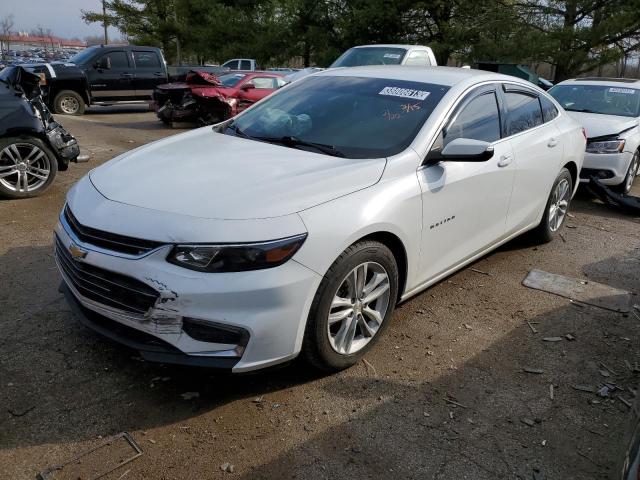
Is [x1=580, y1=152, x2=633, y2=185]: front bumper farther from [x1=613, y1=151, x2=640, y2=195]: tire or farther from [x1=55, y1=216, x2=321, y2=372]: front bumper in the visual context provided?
[x1=55, y1=216, x2=321, y2=372]: front bumper

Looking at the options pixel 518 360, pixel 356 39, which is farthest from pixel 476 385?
pixel 356 39

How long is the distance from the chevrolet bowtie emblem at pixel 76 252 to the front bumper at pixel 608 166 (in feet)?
21.6

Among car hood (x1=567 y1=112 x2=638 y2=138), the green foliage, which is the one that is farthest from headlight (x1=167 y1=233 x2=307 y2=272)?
the green foliage

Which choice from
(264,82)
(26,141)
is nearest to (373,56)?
(264,82)

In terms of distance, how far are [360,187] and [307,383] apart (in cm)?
112

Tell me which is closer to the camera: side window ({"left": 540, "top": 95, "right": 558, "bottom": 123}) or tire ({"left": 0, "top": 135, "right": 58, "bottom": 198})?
side window ({"left": 540, "top": 95, "right": 558, "bottom": 123})

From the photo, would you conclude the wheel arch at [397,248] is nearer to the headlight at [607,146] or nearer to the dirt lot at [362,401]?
the dirt lot at [362,401]

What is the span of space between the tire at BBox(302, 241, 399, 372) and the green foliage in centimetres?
1896

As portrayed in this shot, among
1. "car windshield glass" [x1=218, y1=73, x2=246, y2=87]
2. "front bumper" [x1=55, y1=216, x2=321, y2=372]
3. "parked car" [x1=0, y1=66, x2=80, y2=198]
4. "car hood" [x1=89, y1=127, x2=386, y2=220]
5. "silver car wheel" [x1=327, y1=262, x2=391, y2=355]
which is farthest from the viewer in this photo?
"car windshield glass" [x1=218, y1=73, x2=246, y2=87]

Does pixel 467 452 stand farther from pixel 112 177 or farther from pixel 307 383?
pixel 112 177

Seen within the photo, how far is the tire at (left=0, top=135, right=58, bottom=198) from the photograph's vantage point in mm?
6094

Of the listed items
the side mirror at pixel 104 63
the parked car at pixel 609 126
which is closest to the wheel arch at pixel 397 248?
the parked car at pixel 609 126

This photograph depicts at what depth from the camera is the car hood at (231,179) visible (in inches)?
104

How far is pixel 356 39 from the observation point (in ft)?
81.9
